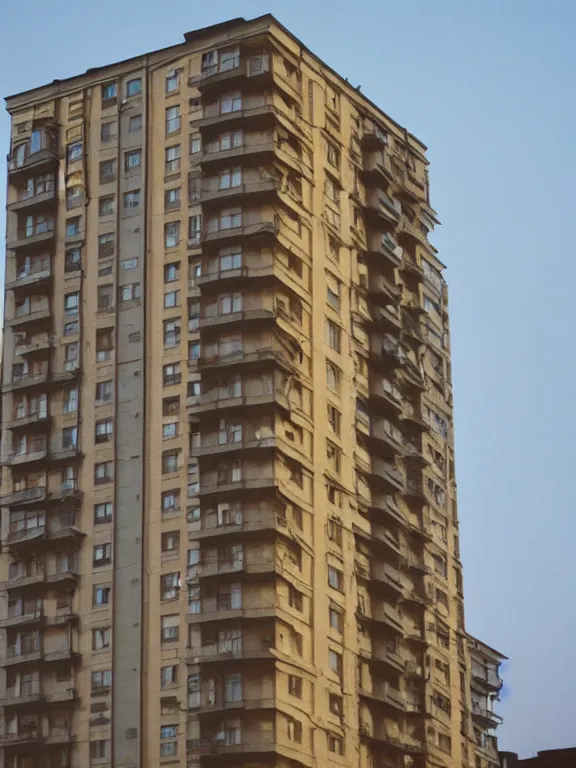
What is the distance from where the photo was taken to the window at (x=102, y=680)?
260ft

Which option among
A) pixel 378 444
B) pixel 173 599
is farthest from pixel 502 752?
pixel 173 599

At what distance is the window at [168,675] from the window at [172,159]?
22.7 m

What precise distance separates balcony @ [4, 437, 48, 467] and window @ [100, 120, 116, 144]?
14.5 m

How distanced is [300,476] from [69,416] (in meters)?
11.1

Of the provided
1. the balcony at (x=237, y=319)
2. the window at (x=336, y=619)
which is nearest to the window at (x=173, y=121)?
the balcony at (x=237, y=319)

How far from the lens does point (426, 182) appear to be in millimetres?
100750

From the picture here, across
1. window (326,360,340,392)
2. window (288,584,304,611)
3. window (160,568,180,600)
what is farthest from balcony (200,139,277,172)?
window (288,584,304,611)

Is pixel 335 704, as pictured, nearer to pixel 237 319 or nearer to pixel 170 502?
pixel 170 502

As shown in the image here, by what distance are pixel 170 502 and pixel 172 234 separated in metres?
12.5

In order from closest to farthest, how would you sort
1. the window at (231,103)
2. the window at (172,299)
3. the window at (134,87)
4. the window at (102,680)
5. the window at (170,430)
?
the window at (102,680), the window at (170,430), the window at (172,299), the window at (231,103), the window at (134,87)

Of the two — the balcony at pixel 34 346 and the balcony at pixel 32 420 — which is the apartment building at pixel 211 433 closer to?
the balcony at pixel 34 346

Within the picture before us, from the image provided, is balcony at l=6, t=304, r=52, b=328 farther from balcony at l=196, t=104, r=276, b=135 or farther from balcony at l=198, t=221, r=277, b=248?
balcony at l=196, t=104, r=276, b=135

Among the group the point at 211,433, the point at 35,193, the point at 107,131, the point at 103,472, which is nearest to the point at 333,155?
the point at 107,131

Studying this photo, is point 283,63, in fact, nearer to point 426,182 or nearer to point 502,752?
point 426,182
